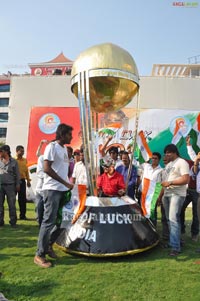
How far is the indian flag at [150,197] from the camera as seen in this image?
4783 millimetres

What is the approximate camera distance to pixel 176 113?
9.90 m

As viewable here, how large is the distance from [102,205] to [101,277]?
3.59ft

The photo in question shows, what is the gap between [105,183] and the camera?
476 cm

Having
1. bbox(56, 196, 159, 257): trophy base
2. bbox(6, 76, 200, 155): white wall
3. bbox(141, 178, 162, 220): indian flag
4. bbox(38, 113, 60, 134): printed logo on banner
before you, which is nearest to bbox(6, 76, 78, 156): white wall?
bbox(6, 76, 200, 155): white wall

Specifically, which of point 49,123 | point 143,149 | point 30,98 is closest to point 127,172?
point 143,149

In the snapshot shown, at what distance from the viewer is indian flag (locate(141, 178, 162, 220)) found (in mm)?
4783

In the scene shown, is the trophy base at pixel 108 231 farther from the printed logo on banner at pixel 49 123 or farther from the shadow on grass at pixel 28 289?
the printed logo on banner at pixel 49 123

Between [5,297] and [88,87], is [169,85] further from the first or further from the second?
[5,297]

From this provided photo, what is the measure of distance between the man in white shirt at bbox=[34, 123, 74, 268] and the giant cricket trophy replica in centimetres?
46

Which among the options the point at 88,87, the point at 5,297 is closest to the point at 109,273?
the point at 5,297

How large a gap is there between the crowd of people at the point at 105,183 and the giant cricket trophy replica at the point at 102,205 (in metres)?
0.29

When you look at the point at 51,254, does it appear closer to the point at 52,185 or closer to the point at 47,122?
the point at 52,185

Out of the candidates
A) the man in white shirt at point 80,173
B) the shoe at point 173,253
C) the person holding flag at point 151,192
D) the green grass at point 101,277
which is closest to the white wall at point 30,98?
the man in white shirt at point 80,173

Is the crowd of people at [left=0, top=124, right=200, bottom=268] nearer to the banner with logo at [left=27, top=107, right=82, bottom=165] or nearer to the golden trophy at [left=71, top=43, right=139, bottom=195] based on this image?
the golden trophy at [left=71, top=43, right=139, bottom=195]
